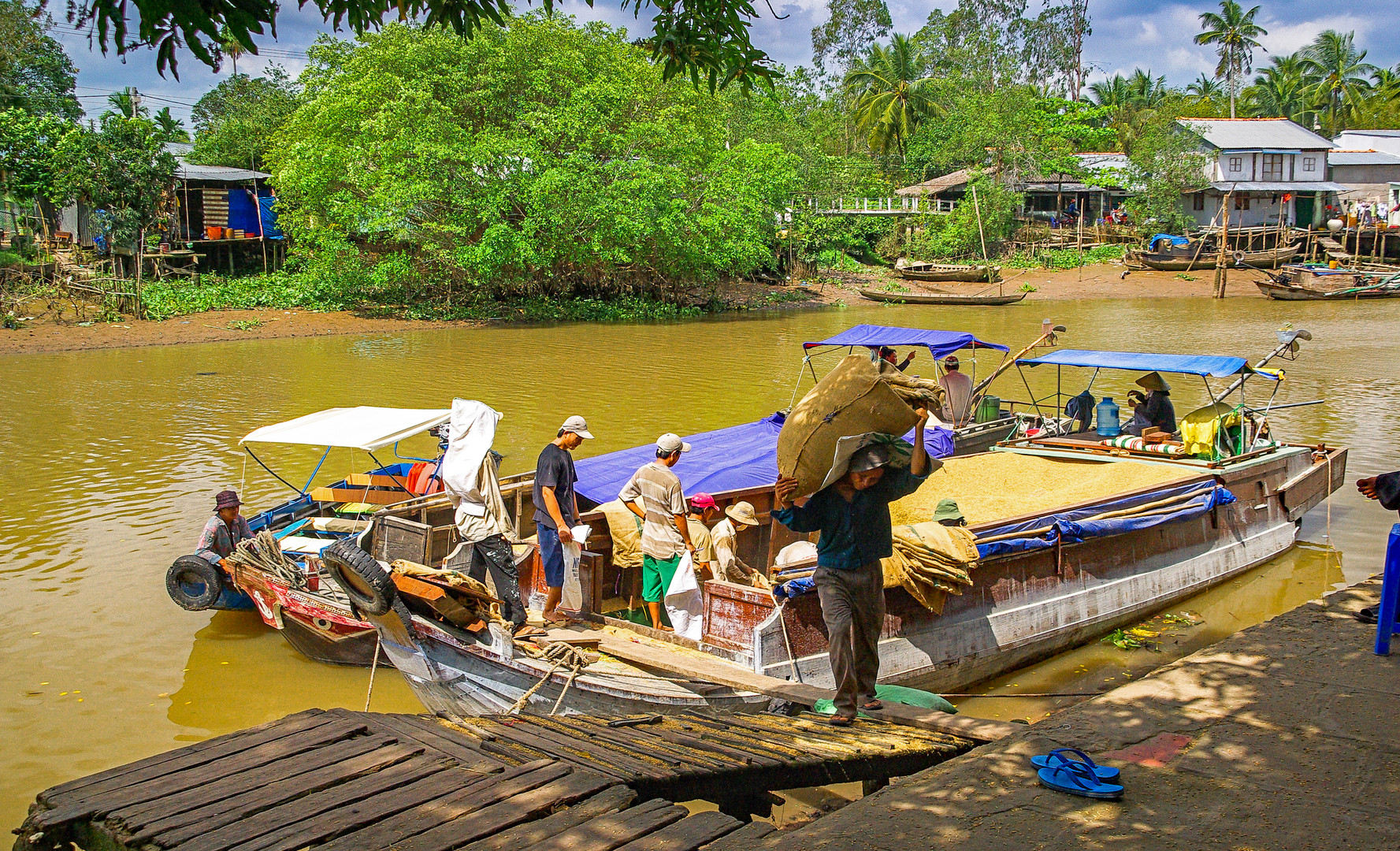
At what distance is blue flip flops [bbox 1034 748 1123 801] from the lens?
11.6ft

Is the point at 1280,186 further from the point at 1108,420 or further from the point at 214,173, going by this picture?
the point at 214,173

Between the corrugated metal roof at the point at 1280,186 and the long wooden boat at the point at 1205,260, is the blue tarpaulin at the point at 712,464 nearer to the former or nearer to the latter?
the long wooden boat at the point at 1205,260

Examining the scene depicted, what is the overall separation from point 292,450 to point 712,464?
8.30m

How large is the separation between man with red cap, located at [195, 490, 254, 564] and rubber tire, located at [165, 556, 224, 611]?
0.14 m

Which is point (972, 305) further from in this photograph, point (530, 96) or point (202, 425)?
point (202, 425)

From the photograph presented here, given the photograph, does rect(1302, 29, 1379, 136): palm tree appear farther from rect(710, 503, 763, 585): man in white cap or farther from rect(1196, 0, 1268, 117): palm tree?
rect(710, 503, 763, 585): man in white cap

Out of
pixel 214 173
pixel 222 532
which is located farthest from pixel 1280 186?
pixel 222 532

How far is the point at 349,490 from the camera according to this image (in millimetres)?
10820

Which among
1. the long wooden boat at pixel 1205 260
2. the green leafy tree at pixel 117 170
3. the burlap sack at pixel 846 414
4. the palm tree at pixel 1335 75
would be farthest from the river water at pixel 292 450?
the palm tree at pixel 1335 75

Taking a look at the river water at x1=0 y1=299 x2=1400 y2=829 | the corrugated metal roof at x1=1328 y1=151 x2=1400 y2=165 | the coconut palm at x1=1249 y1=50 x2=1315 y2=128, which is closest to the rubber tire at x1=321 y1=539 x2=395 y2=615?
the river water at x1=0 y1=299 x2=1400 y2=829

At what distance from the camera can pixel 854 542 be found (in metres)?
4.78

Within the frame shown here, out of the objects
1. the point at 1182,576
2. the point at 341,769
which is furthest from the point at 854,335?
the point at 341,769

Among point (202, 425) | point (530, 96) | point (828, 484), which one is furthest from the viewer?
point (530, 96)

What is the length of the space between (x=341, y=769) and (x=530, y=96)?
28845 mm
